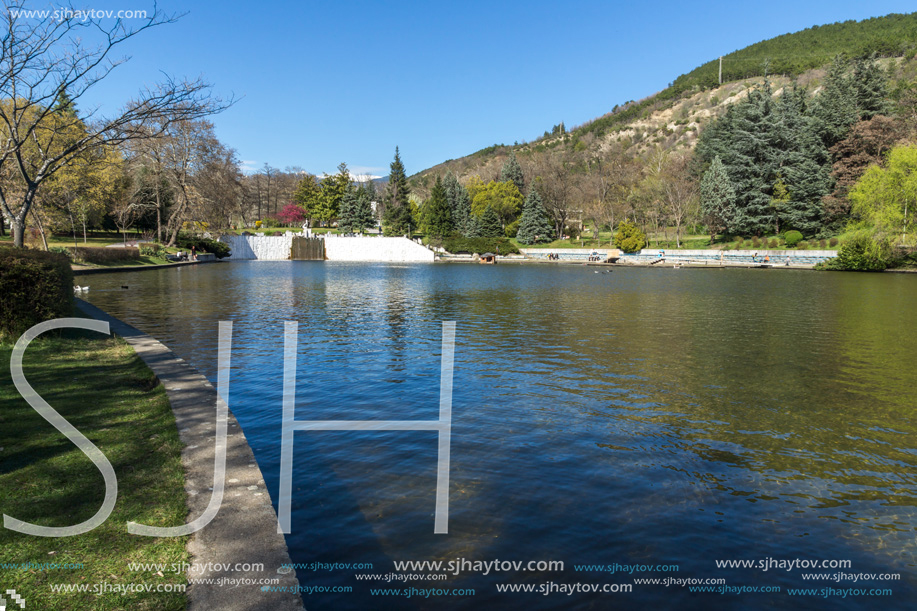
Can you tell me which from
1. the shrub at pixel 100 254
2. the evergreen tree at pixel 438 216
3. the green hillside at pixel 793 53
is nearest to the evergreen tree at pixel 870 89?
the evergreen tree at pixel 438 216

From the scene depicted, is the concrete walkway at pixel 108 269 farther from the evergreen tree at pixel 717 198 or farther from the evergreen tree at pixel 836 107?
the evergreen tree at pixel 836 107

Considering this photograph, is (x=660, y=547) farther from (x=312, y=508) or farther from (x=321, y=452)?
(x=321, y=452)

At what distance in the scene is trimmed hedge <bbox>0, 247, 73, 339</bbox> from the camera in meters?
9.00

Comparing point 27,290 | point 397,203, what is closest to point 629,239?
point 397,203

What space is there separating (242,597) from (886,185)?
5469 cm

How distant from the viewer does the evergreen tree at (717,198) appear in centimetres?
6088

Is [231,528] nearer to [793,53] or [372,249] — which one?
[372,249]

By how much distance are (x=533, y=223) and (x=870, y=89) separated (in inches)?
1568

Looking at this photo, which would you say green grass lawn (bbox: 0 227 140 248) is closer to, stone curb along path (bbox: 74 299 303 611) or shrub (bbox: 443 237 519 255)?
shrub (bbox: 443 237 519 255)

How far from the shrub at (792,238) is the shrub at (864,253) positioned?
933 cm

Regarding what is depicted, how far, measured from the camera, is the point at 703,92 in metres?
158

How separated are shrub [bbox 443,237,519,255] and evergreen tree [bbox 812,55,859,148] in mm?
36981

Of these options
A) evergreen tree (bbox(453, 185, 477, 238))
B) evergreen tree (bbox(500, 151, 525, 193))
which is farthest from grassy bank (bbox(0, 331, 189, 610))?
evergreen tree (bbox(500, 151, 525, 193))

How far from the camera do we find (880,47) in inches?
4338
